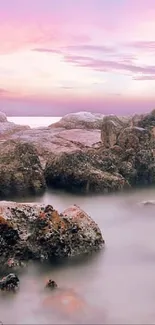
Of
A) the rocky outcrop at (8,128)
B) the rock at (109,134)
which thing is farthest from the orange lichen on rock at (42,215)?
the rocky outcrop at (8,128)

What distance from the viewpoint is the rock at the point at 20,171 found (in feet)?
66.1

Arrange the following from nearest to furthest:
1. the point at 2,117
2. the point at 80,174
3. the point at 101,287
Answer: the point at 101,287 < the point at 80,174 < the point at 2,117

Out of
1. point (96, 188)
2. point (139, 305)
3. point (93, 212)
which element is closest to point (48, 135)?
point (96, 188)

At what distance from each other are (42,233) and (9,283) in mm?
2124

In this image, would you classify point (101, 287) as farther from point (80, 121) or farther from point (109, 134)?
point (80, 121)

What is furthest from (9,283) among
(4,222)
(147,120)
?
(147,120)

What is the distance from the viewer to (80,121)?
34938 millimetres

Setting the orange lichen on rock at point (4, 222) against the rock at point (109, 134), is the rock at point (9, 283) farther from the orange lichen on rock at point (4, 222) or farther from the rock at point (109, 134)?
the rock at point (109, 134)

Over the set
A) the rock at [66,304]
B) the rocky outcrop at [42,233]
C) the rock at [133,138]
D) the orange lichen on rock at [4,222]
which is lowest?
the rock at [66,304]

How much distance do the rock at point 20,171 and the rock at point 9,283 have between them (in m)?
8.73

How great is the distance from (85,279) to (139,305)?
5.41ft

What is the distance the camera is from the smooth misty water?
9.65m

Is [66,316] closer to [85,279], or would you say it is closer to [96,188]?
[85,279]

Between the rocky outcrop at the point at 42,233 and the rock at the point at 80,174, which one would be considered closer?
the rocky outcrop at the point at 42,233
